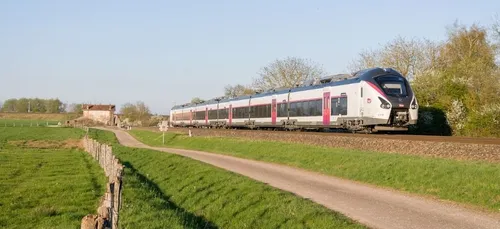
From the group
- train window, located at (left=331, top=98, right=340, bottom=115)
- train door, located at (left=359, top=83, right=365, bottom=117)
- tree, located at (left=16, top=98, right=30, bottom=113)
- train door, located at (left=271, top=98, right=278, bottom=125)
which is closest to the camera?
train door, located at (left=359, top=83, right=365, bottom=117)

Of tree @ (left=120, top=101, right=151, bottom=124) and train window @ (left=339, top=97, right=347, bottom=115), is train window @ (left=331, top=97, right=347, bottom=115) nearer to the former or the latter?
train window @ (left=339, top=97, right=347, bottom=115)

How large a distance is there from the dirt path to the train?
7.08 metres

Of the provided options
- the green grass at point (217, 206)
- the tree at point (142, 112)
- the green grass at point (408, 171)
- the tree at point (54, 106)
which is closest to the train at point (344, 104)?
the green grass at point (408, 171)

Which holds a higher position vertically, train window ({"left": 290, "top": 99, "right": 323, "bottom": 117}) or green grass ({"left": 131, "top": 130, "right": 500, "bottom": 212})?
train window ({"left": 290, "top": 99, "right": 323, "bottom": 117})

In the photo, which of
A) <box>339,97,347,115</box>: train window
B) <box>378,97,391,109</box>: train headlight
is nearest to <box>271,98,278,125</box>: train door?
<box>339,97,347,115</box>: train window

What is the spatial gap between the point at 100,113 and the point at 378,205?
137271mm

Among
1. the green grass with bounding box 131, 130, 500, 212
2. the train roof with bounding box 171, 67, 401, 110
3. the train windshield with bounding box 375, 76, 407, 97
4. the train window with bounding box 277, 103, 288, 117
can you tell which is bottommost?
the green grass with bounding box 131, 130, 500, 212

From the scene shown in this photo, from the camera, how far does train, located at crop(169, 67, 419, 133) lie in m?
24.0

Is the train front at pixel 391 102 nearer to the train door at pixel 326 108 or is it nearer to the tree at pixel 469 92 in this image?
the train door at pixel 326 108

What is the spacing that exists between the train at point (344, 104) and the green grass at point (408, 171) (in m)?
2.88

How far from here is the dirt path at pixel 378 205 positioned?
10.2 m

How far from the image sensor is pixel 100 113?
Result: 143 metres

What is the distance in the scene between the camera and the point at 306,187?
51.1ft

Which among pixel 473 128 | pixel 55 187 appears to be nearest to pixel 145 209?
pixel 55 187
